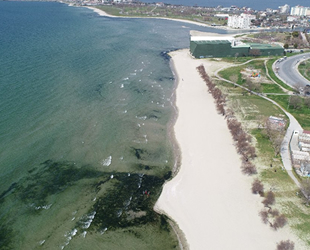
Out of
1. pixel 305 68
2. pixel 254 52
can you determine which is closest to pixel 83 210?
pixel 305 68

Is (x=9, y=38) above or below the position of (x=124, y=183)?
above

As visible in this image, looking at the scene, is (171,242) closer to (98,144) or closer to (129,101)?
(98,144)

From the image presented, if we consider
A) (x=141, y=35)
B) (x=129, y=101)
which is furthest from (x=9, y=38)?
(x=129, y=101)

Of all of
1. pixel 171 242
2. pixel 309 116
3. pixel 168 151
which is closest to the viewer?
pixel 171 242

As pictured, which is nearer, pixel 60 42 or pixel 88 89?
pixel 88 89

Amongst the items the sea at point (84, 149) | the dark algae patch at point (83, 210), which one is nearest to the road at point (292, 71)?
the sea at point (84, 149)

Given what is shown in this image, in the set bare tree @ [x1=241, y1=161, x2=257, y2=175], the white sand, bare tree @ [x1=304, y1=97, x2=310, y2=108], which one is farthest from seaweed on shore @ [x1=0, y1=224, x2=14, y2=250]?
bare tree @ [x1=304, y1=97, x2=310, y2=108]

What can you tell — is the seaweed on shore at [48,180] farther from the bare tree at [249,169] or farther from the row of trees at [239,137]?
the row of trees at [239,137]

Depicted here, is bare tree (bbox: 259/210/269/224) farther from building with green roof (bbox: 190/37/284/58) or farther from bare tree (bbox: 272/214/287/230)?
building with green roof (bbox: 190/37/284/58)
